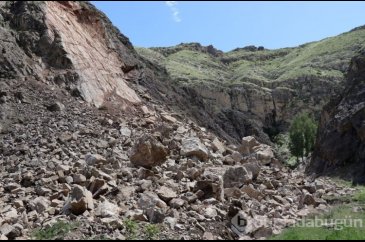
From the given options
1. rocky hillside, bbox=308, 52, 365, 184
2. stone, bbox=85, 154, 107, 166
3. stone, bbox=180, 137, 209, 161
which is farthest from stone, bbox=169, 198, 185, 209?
rocky hillside, bbox=308, 52, 365, 184

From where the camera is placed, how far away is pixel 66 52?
22.4 meters

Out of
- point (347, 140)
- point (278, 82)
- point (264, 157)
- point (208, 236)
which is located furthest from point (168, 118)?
point (278, 82)

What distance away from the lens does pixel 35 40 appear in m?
22.5

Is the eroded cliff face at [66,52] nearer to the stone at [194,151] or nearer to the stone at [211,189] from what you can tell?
the stone at [194,151]

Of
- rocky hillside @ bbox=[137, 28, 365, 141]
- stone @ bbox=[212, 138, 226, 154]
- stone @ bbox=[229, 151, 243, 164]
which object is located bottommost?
stone @ bbox=[229, 151, 243, 164]

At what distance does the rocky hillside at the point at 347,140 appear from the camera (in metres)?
21.3

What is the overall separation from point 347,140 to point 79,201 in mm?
15176

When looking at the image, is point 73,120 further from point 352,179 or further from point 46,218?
point 352,179

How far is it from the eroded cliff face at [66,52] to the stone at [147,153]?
626cm

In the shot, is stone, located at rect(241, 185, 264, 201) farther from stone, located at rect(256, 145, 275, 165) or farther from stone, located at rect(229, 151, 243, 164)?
stone, located at rect(256, 145, 275, 165)

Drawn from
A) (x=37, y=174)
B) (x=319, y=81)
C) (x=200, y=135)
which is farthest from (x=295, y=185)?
(x=319, y=81)

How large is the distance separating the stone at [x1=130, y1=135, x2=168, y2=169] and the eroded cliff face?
626cm

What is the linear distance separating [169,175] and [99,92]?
8.35 meters

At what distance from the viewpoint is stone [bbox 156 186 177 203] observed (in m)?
12.8
